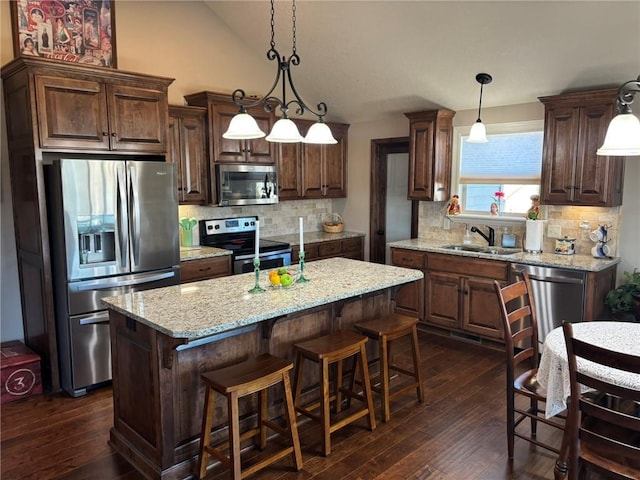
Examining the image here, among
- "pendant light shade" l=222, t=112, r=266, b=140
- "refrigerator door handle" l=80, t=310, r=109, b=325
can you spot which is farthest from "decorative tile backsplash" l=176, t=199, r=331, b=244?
"pendant light shade" l=222, t=112, r=266, b=140

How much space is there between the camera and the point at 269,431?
298 cm

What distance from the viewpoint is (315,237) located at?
5949 millimetres

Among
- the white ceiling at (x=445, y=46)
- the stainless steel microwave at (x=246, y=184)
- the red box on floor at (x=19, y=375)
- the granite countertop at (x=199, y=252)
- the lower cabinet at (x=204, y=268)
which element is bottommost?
the red box on floor at (x=19, y=375)

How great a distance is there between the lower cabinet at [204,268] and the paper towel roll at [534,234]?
2.93 m

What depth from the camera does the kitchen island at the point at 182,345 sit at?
2.43 metres

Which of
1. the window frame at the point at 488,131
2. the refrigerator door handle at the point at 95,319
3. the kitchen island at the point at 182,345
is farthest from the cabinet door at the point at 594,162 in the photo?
the refrigerator door handle at the point at 95,319

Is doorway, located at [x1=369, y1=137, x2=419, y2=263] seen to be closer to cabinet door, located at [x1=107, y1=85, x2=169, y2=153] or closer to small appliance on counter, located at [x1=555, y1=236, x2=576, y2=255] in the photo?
small appliance on counter, located at [x1=555, y1=236, x2=576, y2=255]

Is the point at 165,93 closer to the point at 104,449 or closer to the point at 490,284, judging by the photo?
the point at 104,449

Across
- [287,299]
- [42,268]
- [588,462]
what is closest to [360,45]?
[287,299]

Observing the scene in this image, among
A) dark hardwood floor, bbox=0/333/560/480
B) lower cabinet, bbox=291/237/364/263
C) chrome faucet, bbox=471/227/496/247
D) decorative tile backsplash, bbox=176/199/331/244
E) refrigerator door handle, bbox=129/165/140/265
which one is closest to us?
dark hardwood floor, bbox=0/333/560/480

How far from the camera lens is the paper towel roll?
14.8ft

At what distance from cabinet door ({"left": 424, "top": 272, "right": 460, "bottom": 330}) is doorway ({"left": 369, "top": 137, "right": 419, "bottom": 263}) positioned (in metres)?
1.01

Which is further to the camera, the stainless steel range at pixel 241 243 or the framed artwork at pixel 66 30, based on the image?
the stainless steel range at pixel 241 243

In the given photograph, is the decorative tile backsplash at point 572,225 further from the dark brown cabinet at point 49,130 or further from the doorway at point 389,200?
the dark brown cabinet at point 49,130
